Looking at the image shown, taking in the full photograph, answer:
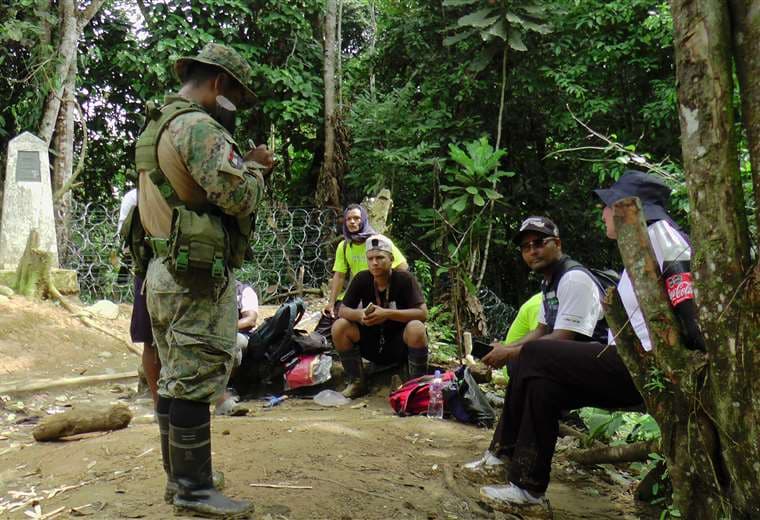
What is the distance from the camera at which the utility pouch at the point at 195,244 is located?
2.77 meters

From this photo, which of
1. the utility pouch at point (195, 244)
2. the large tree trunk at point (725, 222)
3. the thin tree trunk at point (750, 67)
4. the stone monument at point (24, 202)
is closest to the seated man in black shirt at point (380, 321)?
the utility pouch at point (195, 244)

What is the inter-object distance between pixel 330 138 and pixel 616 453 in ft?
34.6

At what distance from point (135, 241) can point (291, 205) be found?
1179cm

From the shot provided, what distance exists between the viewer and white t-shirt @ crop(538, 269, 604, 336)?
371 centimetres

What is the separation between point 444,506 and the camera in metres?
3.20

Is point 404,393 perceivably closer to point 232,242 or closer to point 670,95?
point 232,242

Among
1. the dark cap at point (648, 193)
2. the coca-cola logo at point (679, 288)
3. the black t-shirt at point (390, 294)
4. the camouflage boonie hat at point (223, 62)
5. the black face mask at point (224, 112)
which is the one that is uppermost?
the camouflage boonie hat at point (223, 62)

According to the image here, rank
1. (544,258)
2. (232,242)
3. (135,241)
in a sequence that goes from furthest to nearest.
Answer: (544,258) → (135,241) → (232,242)

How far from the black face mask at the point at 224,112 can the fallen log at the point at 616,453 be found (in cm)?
263

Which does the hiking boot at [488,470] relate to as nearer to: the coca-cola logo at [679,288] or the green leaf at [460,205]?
the coca-cola logo at [679,288]

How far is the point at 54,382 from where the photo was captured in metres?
6.49

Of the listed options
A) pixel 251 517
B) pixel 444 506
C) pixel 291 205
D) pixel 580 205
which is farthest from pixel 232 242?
pixel 291 205

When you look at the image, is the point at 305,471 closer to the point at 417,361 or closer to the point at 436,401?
the point at 436,401

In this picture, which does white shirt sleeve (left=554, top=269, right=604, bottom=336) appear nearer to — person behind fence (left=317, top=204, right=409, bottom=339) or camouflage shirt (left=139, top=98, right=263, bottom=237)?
camouflage shirt (left=139, top=98, right=263, bottom=237)
